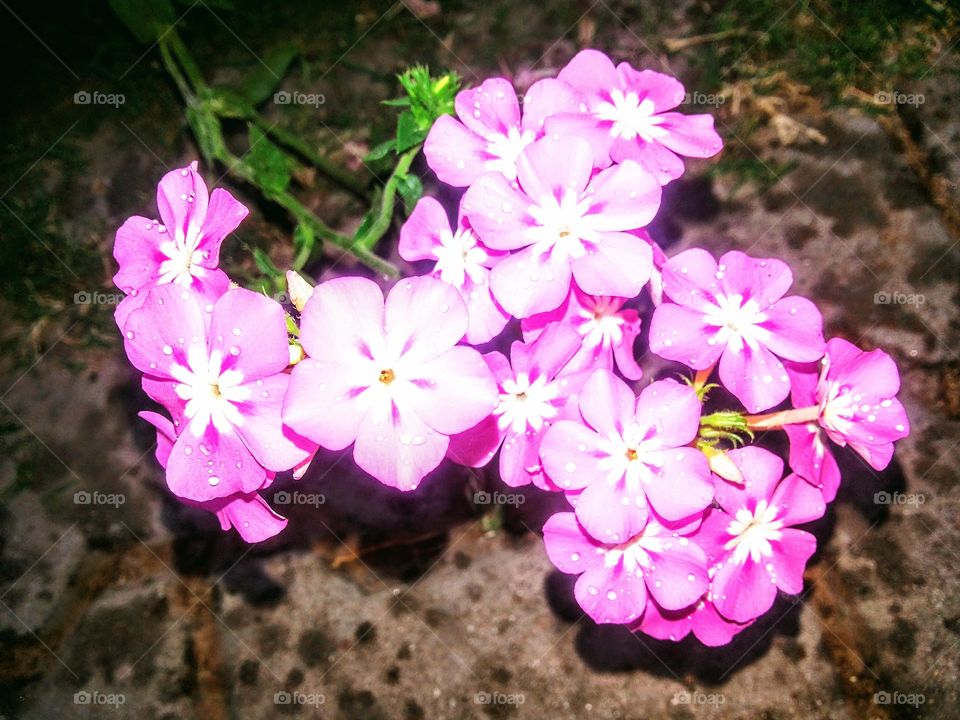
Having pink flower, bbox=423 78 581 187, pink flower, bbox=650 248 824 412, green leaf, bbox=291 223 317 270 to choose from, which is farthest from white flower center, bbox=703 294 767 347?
green leaf, bbox=291 223 317 270

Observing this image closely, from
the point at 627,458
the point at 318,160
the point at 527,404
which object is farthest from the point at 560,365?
the point at 318,160

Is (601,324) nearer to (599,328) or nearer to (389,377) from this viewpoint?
(599,328)

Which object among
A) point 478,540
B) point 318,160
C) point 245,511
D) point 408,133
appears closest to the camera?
point 245,511

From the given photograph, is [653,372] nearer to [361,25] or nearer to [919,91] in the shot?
[919,91]

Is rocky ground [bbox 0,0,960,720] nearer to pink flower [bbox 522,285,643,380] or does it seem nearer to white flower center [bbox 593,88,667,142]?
pink flower [bbox 522,285,643,380]

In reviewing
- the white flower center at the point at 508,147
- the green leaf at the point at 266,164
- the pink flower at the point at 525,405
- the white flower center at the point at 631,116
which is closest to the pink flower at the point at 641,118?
the white flower center at the point at 631,116
